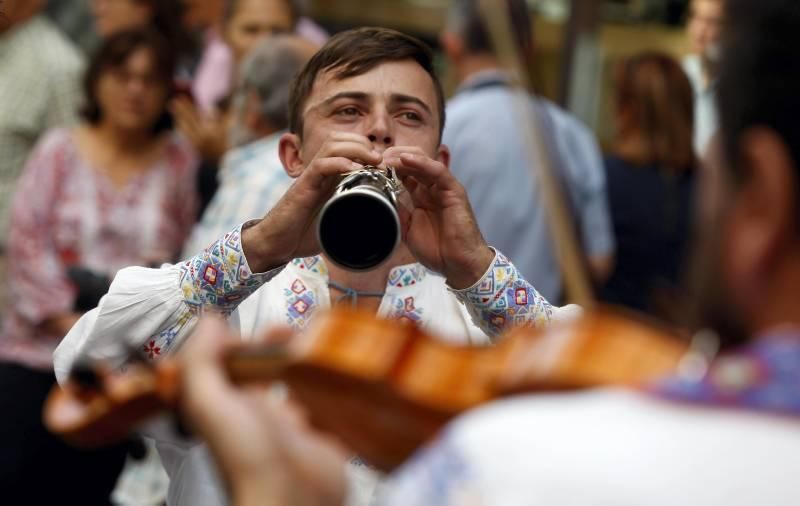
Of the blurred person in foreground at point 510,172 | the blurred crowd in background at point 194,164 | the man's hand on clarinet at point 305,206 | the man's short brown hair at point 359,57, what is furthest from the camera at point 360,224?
the blurred person in foreground at point 510,172

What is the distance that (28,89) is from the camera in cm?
524

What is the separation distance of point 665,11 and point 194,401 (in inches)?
245

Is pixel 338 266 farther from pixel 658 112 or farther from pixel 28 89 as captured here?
pixel 28 89

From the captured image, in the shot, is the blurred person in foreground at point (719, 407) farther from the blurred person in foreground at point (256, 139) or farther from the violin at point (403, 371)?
the blurred person in foreground at point (256, 139)

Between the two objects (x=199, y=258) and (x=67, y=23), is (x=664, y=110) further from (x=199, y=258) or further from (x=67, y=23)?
(x=67, y=23)

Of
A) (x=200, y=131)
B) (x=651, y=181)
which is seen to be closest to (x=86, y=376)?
(x=651, y=181)

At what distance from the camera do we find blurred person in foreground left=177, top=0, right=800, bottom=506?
119 centimetres

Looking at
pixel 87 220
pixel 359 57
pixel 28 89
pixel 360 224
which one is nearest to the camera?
pixel 360 224

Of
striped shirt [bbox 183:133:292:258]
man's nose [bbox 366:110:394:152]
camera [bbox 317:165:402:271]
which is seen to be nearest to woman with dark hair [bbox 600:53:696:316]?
striped shirt [bbox 183:133:292:258]

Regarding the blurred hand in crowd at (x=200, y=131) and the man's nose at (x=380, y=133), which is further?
the blurred hand in crowd at (x=200, y=131)

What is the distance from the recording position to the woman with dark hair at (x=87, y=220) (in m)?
4.52

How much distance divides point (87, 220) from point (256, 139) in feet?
2.12

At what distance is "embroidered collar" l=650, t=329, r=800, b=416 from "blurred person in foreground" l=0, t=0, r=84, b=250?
4.17 meters

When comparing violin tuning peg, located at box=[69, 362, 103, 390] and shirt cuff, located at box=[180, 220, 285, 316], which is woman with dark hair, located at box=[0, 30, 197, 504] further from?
violin tuning peg, located at box=[69, 362, 103, 390]
